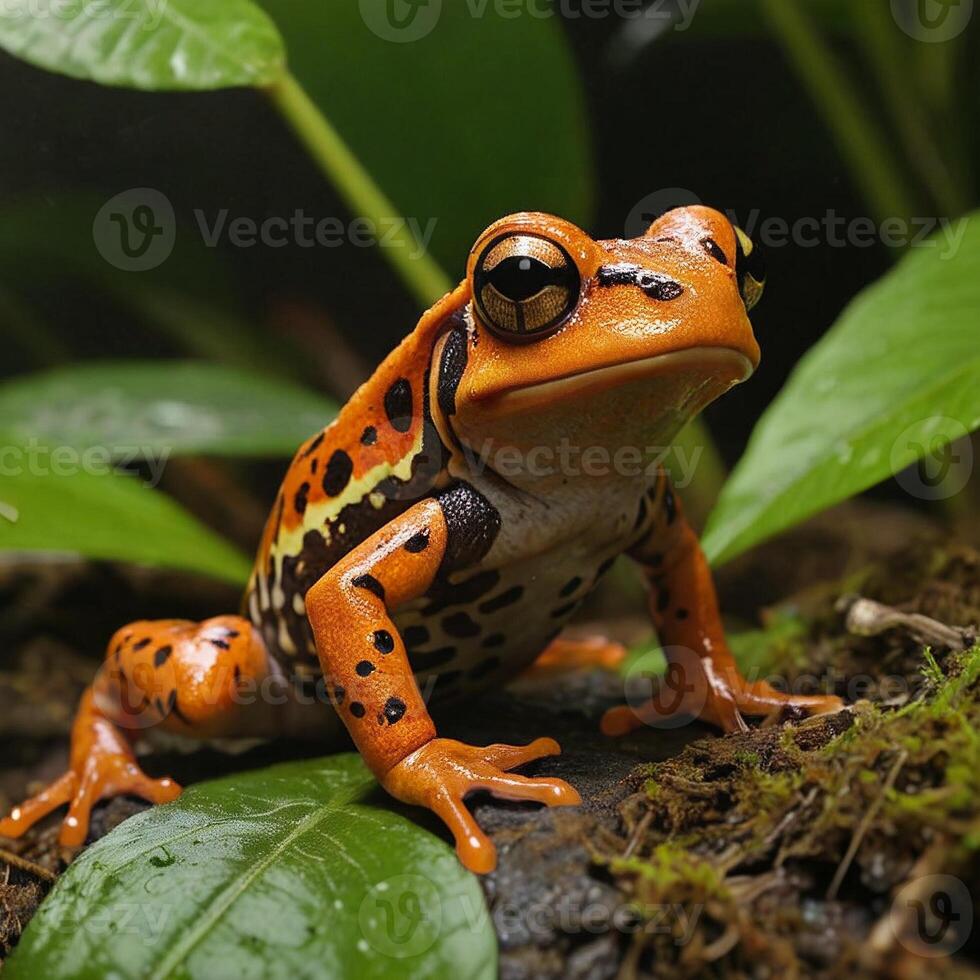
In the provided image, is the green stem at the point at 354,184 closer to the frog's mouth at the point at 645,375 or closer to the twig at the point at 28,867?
the frog's mouth at the point at 645,375

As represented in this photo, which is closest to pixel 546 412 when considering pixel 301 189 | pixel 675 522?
pixel 675 522

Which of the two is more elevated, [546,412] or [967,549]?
[546,412]

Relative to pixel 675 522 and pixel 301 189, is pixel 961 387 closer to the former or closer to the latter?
pixel 675 522

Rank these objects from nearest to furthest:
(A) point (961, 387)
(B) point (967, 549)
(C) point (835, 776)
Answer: (C) point (835, 776) < (A) point (961, 387) < (B) point (967, 549)

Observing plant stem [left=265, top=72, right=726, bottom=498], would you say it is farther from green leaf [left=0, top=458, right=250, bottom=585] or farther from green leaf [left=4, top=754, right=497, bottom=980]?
green leaf [left=4, top=754, right=497, bottom=980]

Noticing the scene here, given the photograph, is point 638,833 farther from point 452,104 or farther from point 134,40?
point 452,104

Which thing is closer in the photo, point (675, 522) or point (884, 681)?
point (884, 681)

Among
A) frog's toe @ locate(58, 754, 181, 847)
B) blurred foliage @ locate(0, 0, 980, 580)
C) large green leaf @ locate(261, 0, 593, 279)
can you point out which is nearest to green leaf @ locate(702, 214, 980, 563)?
blurred foliage @ locate(0, 0, 980, 580)
